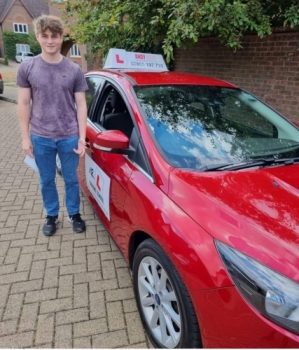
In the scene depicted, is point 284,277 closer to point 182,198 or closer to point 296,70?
point 182,198

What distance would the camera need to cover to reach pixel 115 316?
2.05m

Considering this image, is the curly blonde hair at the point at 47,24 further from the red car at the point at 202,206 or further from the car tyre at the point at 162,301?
the car tyre at the point at 162,301

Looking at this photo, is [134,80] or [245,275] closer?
[245,275]

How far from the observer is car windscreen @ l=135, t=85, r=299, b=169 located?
1987 millimetres

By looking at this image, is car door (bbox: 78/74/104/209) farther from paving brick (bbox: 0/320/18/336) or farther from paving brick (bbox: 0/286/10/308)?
paving brick (bbox: 0/320/18/336)

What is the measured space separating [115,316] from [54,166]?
4.60ft

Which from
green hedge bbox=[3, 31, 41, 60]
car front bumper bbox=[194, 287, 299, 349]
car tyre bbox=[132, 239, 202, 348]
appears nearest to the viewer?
car front bumper bbox=[194, 287, 299, 349]

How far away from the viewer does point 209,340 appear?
1.35m

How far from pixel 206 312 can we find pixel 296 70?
14.4 ft

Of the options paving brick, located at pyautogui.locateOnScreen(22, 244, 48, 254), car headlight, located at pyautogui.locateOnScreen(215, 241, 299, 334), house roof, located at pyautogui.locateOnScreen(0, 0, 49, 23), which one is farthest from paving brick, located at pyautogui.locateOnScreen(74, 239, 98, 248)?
house roof, located at pyautogui.locateOnScreen(0, 0, 49, 23)

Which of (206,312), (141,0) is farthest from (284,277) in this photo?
(141,0)

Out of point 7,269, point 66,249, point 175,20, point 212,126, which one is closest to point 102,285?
point 66,249

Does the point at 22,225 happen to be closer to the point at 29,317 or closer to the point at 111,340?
the point at 29,317

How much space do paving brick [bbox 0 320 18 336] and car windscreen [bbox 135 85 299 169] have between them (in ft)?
4.81
